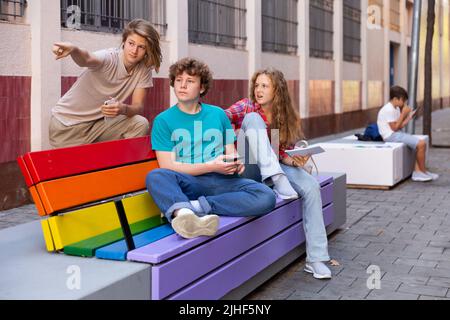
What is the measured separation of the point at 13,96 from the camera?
7812 millimetres

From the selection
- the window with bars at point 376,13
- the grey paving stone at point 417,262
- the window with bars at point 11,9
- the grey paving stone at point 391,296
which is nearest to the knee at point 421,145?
the grey paving stone at point 417,262

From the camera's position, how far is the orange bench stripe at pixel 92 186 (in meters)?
3.70

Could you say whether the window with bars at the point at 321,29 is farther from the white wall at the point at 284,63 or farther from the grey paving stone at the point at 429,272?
the grey paving stone at the point at 429,272

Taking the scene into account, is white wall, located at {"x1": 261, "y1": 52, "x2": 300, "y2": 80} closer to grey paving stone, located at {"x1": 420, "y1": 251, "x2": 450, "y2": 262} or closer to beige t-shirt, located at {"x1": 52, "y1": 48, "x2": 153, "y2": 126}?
grey paving stone, located at {"x1": 420, "y1": 251, "x2": 450, "y2": 262}

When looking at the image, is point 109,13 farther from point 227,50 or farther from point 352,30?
point 352,30

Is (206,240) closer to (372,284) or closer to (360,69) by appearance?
(372,284)

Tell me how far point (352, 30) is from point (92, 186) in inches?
753

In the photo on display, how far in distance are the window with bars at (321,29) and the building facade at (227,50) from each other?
3cm

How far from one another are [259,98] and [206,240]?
1827 millimetres

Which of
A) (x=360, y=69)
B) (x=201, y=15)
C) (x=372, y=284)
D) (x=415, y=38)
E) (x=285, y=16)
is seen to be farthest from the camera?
(x=360, y=69)

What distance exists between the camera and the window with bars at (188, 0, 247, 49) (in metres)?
12.0

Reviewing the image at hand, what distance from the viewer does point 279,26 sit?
1599cm

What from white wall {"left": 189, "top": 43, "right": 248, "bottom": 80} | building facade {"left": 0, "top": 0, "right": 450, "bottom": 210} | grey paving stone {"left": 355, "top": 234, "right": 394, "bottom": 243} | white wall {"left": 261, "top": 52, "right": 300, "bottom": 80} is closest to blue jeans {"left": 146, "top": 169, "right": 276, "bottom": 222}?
grey paving stone {"left": 355, "top": 234, "right": 394, "bottom": 243}

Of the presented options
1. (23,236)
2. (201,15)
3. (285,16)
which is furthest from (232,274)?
(285,16)
